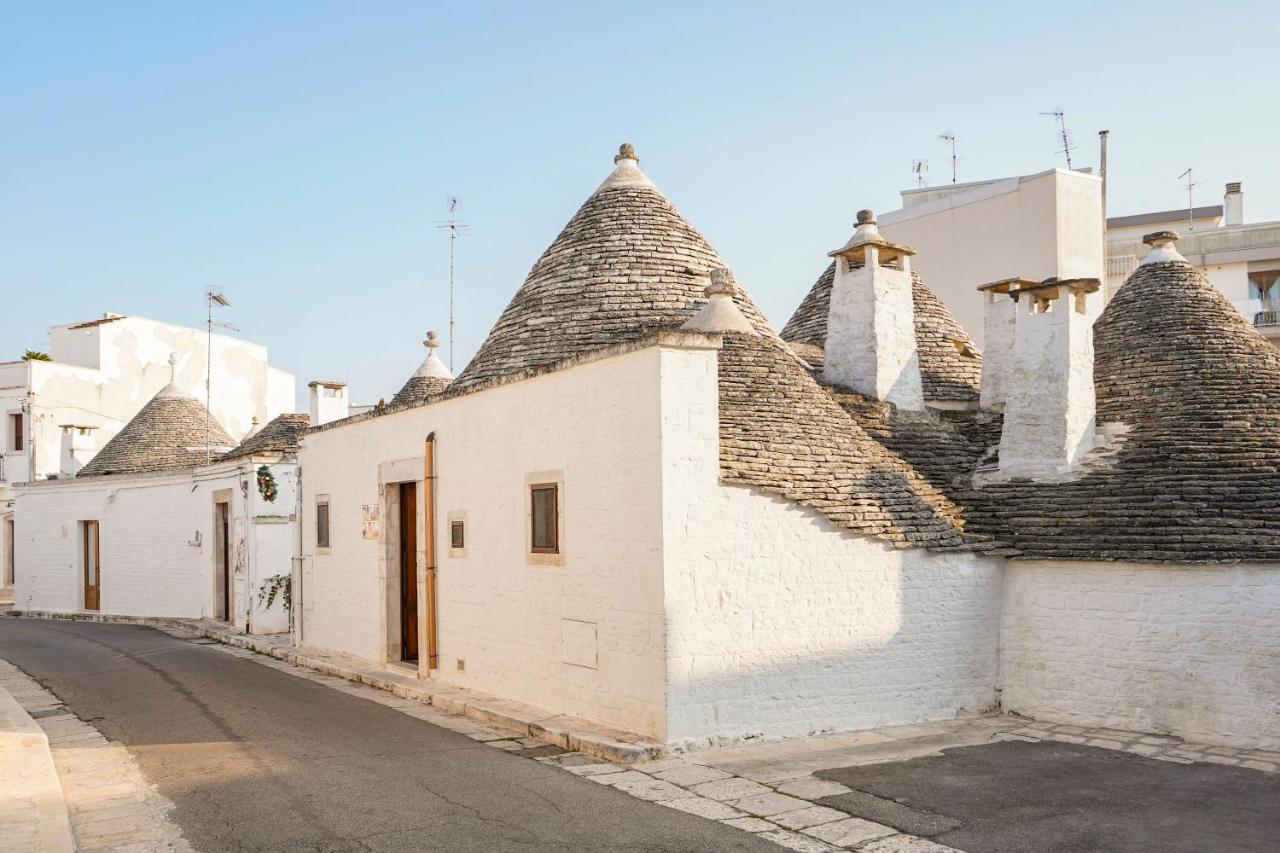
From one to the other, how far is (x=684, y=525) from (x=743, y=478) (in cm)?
73

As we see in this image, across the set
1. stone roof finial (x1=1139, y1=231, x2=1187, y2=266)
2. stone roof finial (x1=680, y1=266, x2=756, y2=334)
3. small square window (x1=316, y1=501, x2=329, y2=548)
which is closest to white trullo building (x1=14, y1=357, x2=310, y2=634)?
small square window (x1=316, y1=501, x2=329, y2=548)

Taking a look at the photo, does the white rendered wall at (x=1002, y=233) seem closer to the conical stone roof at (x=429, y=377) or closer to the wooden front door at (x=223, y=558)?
the conical stone roof at (x=429, y=377)

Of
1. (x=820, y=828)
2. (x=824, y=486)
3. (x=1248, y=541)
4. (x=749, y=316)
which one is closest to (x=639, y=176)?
(x=749, y=316)

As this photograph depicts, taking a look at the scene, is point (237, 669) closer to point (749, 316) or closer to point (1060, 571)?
point (749, 316)

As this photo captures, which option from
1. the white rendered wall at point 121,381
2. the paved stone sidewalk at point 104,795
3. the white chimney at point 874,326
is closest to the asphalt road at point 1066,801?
the paved stone sidewalk at point 104,795

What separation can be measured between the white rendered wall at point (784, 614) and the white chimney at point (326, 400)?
1644 cm

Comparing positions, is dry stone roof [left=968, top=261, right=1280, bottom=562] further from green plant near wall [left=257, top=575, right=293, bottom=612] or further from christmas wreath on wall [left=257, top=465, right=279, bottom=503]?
christmas wreath on wall [left=257, top=465, right=279, bottom=503]

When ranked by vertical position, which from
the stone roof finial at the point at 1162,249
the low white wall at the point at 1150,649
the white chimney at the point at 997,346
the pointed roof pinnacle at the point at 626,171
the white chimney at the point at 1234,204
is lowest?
the low white wall at the point at 1150,649

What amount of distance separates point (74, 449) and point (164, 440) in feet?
12.9

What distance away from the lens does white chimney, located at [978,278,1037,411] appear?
15172 mm

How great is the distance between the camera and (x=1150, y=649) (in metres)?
10.1

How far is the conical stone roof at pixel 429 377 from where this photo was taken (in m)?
22.7

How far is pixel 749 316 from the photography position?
559 inches

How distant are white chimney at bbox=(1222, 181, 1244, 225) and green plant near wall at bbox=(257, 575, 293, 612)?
2744 centimetres
